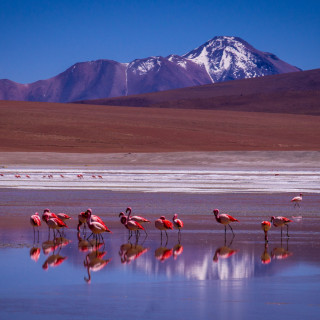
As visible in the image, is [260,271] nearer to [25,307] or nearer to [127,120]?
[25,307]

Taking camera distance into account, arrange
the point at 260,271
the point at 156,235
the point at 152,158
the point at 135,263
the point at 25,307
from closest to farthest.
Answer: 1. the point at 25,307
2. the point at 260,271
3. the point at 135,263
4. the point at 156,235
5. the point at 152,158

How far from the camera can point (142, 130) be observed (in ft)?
231

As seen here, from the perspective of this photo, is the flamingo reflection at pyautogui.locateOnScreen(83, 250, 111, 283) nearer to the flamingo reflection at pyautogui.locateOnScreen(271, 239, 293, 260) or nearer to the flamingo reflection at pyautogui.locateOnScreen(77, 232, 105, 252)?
the flamingo reflection at pyautogui.locateOnScreen(77, 232, 105, 252)

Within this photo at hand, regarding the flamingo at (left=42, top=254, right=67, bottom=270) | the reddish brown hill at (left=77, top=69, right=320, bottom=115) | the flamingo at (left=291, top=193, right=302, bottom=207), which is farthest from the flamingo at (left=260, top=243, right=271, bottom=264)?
the reddish brown hill at (left=77, top=69, right=320, bottom=115)

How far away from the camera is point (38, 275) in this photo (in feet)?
29.1

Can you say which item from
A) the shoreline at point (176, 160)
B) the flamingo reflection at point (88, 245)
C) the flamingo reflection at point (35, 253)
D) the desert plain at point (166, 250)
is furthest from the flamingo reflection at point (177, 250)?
the shoreline at point (176, 160)

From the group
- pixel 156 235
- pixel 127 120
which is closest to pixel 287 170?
pixel 156 235

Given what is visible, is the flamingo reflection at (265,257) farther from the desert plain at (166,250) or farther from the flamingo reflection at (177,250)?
the flamingo reflection at (177,250)

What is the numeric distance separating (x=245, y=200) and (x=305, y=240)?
26.5 ft

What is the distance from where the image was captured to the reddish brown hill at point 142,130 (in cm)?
6222

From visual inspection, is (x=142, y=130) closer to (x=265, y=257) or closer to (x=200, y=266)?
(x=265, y=257)

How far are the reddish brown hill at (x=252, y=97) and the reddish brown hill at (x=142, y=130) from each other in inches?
1221

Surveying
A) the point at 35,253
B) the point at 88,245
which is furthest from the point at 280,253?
the point at 35,253

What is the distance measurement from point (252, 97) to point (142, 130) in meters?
64.4
